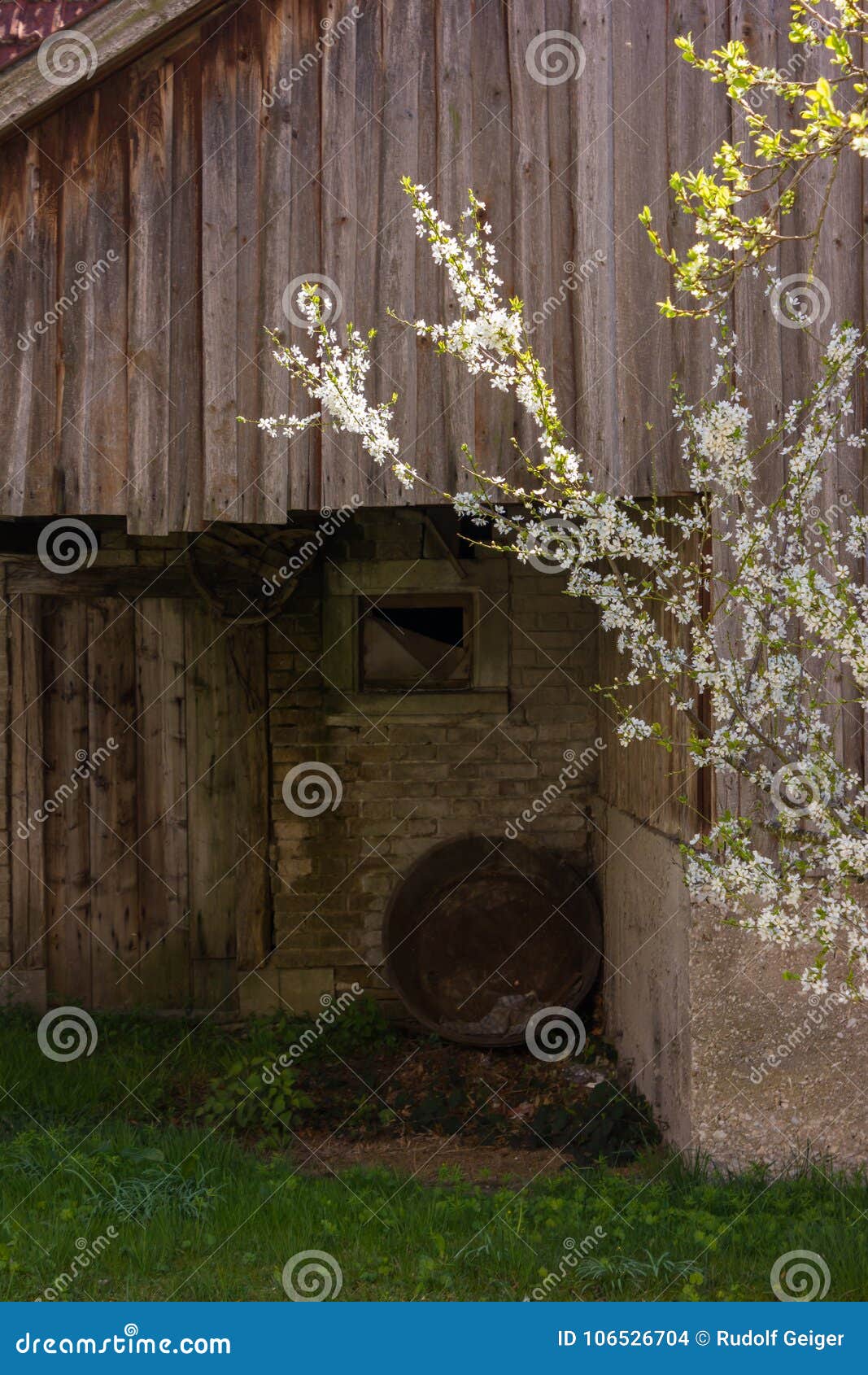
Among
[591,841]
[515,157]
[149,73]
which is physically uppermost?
[149,73]

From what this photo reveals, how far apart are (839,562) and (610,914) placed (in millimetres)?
2871

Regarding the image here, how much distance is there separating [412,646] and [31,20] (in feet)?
13.2

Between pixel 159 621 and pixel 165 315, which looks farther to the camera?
pixel 159 621

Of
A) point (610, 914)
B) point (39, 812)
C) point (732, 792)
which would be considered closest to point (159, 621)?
point (39, 812)

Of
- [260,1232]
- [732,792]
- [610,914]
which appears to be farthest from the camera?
[610,914]

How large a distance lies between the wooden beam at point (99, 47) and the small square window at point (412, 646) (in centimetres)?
353

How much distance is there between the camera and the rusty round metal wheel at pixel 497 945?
7176mm

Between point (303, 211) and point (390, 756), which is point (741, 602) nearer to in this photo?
point (303, 211)

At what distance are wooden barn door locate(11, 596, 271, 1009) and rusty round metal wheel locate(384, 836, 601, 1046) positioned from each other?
3.25 ft

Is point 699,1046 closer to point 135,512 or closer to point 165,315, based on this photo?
point 135,512

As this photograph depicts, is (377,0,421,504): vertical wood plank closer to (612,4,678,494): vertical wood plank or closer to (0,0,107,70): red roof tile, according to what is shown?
(612,4,678,494): vertical wood plank

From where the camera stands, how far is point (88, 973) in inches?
291

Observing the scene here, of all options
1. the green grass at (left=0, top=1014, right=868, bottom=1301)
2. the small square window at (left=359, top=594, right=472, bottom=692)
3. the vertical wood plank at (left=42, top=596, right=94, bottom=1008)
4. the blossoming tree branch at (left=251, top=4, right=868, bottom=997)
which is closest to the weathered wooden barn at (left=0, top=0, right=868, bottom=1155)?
the blossoming tree branch at (left=251, top=4, right=868, bottom=997)

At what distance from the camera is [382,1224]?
14.6 ft
